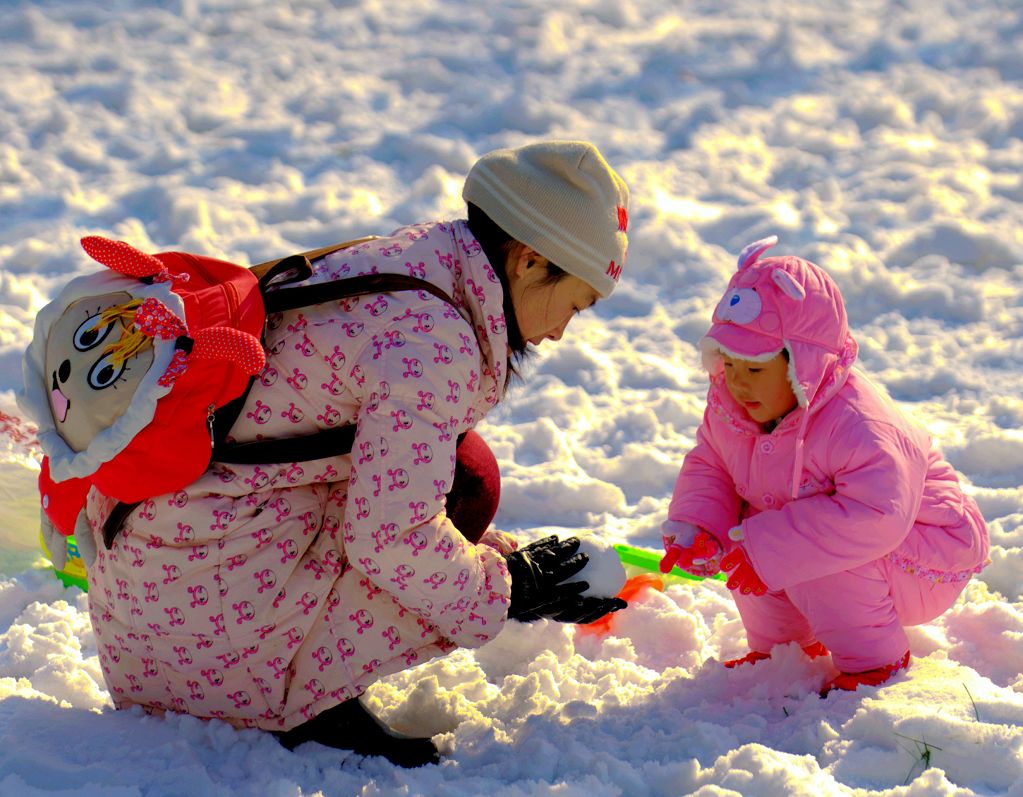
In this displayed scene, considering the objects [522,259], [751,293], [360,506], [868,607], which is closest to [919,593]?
[868,607]

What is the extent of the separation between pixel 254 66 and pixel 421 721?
4559mm

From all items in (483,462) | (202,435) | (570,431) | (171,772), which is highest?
(202,435)

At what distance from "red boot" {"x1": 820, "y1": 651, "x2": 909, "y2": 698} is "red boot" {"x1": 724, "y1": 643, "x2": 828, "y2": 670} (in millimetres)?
135

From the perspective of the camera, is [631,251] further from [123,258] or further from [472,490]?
[123,258]

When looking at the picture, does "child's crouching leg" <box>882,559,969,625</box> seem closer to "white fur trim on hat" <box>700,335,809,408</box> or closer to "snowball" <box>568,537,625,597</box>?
"white fur trim on hat" <box>700,335,809,408</box>

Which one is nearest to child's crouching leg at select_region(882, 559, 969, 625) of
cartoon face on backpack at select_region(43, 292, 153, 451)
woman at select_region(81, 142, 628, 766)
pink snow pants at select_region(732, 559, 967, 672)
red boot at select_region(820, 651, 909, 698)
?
pink snow pants at select_region(732, 559, 967, 672)

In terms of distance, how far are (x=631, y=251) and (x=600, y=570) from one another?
2.71 m

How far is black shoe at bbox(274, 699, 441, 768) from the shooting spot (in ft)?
7.22

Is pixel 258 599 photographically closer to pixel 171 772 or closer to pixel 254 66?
pixel 171 772

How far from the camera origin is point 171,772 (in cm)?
200

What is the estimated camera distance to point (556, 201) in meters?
2.17

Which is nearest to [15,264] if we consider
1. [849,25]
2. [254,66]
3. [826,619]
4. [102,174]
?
[102,174]

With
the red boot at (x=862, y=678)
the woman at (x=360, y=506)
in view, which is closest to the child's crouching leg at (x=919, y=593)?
the red boot at (x=862, y=678)

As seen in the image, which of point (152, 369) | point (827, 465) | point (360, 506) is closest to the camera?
point (152, 369)
